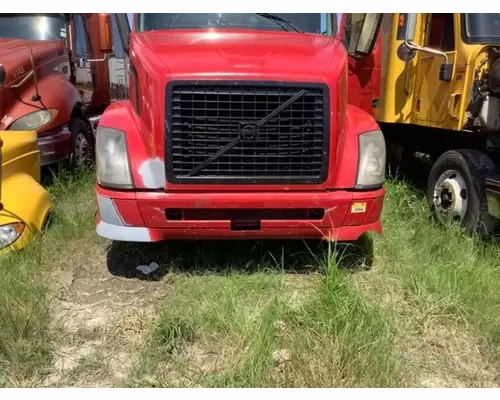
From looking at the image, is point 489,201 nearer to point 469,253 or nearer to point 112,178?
point 469,253

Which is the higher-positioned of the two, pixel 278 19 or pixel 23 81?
pixel 278 19

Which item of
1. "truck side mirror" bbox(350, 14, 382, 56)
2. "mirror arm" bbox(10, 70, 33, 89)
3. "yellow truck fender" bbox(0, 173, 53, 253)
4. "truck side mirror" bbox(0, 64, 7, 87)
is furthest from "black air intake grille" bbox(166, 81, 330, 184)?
"mirror arm" bbox(10, 70, 33, 89)

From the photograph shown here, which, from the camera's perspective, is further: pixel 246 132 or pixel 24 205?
pixel 24 205

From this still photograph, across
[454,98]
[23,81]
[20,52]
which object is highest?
[20,52]

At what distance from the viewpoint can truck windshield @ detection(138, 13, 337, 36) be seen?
4.33m

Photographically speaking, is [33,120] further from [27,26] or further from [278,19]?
[278,19]

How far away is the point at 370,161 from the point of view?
3613 mm

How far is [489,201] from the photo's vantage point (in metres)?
4.26

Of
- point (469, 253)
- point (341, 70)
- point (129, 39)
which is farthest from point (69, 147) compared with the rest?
point (469, 253)

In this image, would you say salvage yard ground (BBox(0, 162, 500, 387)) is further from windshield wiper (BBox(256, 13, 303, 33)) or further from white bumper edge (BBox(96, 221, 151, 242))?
windshield wiper (BBox(256, 13, 303, 33))

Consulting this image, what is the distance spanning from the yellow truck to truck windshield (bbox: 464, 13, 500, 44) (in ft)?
12.3

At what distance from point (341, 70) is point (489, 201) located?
5.45 ft

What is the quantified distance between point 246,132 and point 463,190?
2284 mm

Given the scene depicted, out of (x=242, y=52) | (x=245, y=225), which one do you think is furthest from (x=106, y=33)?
(x=245, y=225)
